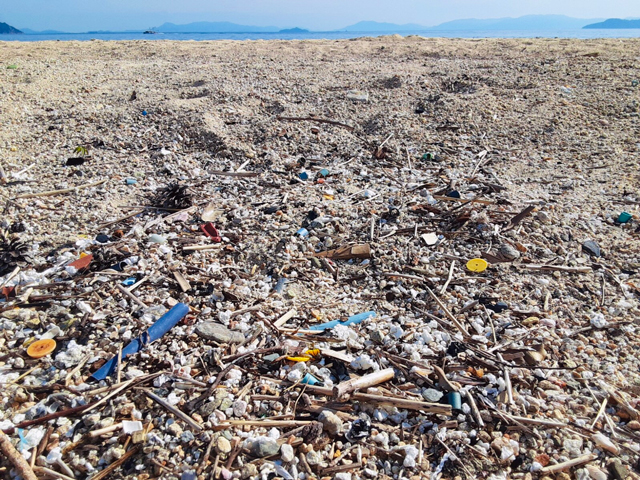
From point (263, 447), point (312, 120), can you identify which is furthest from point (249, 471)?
point (312, 120)

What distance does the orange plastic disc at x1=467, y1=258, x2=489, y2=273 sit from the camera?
10.6 feet

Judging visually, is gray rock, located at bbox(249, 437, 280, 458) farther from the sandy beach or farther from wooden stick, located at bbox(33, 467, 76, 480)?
wooden stick, located at bbox(33, 467, 76, 480)

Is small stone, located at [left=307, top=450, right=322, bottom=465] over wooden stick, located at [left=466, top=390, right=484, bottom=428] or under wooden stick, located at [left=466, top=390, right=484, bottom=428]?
under

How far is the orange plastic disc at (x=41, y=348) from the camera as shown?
239cm

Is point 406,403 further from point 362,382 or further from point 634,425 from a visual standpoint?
point 634,425

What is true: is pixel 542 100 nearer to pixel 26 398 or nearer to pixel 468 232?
pixel 468 232

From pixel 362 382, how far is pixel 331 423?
1.01ft

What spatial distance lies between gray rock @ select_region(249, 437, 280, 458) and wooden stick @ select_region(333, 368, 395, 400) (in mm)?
423

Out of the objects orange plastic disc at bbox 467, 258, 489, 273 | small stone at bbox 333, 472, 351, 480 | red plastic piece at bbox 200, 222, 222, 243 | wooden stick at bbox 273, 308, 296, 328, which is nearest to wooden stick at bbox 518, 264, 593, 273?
orange plastic disc at bbox 467, 258, 489, 273

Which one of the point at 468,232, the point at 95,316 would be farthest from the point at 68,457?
the point at 468,232

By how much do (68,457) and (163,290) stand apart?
1294mm

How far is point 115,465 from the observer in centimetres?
185

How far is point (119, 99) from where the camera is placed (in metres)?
7.43

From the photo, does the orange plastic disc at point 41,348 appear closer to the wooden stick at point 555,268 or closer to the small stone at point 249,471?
the small stone at point 249,471
